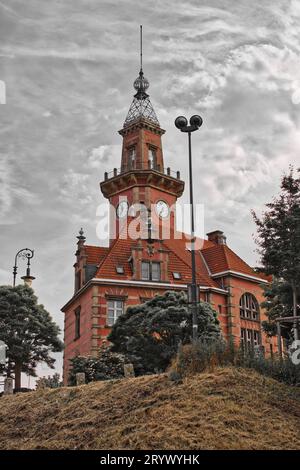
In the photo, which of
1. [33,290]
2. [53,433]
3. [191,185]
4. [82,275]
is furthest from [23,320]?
[53,433]

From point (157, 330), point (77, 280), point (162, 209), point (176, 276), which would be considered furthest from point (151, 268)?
point (157, 330)

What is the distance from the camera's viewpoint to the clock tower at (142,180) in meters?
53.6

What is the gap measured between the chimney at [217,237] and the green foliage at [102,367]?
25.2 m

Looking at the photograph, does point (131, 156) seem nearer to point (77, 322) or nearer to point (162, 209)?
point (162, 209)

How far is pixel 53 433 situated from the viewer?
16141 millimetres

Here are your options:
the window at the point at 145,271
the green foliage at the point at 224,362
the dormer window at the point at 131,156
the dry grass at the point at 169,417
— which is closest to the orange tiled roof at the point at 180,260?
the window at the point at 145,271

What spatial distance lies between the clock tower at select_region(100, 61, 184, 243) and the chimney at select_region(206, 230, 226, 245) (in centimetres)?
337

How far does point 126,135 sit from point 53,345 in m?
24.9

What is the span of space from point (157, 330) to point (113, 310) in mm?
10698

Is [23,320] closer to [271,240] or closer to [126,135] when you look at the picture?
[271,240]

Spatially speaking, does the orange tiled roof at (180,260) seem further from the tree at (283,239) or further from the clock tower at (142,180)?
the tree at (283,239)

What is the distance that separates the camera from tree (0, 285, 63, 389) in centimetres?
3847

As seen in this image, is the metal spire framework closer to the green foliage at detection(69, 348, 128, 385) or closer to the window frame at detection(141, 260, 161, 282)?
the window frame at detection(141, 260, 161, 282)

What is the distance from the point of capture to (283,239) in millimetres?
25328
